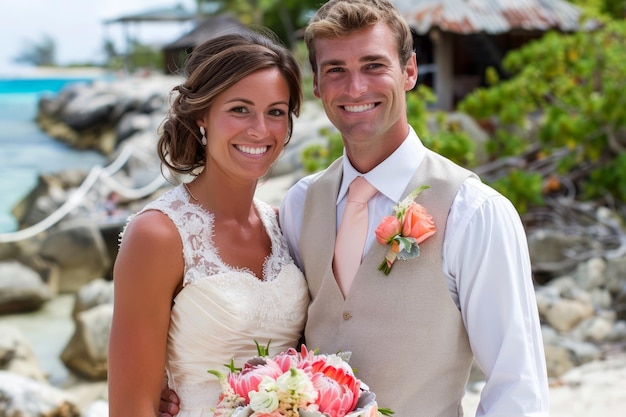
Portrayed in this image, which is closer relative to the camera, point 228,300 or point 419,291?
point 419,291

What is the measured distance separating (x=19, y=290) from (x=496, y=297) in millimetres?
9339

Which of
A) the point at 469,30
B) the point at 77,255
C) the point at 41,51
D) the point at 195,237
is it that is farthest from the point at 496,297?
the point at 41,51

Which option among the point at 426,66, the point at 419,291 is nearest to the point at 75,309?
the point at 419,291

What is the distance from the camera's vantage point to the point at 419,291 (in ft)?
7.84

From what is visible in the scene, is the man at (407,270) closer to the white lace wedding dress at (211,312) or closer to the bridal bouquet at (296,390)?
the white lace wedding dress at (211,312)

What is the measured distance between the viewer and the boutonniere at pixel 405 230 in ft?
7.69

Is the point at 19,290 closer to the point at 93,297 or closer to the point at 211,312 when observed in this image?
the point at 93,297

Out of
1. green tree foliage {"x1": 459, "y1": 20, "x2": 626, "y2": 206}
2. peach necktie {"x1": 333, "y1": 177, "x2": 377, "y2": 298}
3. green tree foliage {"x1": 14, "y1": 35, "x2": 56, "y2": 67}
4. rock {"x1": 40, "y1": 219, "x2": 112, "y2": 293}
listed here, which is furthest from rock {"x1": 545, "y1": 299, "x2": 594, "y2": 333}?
green tree foliage {"x1": 14, "y1": 35, "x2": 56, "y2": 67}

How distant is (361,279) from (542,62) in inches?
255

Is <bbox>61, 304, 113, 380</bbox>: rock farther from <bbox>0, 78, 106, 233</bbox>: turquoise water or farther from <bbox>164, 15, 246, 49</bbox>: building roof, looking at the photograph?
<bbox>164, 15, 246, 49</bbox>: building roof

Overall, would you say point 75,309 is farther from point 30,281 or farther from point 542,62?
point 542,62

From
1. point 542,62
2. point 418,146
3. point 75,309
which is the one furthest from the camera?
point 75,309

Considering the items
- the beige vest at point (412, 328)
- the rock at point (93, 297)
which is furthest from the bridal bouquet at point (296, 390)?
the rock at point (93, 297)

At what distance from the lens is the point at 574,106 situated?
874cm
